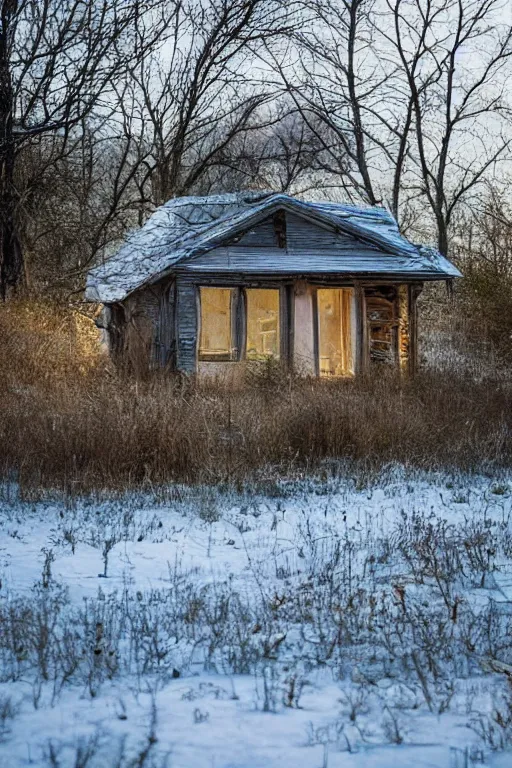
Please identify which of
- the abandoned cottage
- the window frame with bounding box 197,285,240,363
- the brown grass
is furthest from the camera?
the window frame with bounding box 197,285,240,363

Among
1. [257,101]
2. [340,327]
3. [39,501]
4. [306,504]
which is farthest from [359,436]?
[257,101]

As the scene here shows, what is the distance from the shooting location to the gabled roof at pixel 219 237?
16828 mm

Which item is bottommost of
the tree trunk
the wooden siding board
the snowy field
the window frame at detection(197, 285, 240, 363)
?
the snowy field

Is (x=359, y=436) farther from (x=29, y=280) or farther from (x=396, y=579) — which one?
(x=29, y=280)

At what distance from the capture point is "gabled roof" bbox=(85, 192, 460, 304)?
16828 millimetres

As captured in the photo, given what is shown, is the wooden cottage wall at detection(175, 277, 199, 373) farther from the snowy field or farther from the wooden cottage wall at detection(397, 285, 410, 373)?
the snowy field

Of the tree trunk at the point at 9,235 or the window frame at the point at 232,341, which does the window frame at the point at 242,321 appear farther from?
the tree trunk at the point at 9,235

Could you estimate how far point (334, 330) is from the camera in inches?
811

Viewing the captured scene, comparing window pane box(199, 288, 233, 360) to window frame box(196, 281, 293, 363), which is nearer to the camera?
window frame box(196, 281, 293, 363)

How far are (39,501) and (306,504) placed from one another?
8.51 ft

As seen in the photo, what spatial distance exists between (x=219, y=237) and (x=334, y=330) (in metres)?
5.30

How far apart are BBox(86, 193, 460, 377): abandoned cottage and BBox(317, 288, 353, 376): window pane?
270 millimetres

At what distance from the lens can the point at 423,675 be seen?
3654 mm

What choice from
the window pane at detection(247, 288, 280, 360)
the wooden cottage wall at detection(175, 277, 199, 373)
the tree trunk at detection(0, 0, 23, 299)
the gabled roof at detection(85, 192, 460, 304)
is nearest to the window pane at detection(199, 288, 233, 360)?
the window pane at detection(247, 288, 280, 360)
